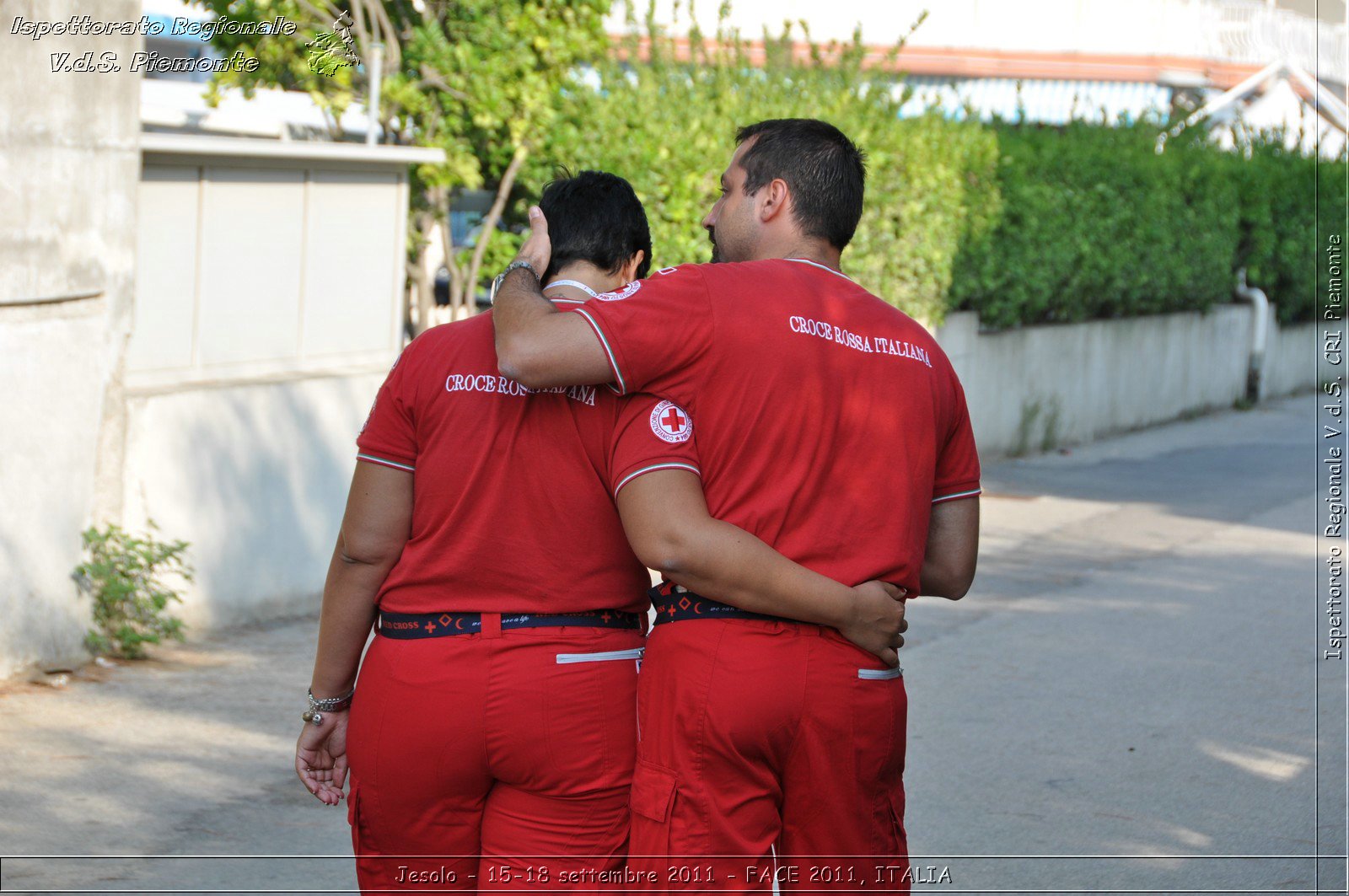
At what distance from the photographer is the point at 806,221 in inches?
115

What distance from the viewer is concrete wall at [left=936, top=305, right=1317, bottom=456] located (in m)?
14.4

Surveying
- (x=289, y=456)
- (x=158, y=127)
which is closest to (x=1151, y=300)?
(x=158, y=127)

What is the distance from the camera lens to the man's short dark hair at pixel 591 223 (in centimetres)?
296

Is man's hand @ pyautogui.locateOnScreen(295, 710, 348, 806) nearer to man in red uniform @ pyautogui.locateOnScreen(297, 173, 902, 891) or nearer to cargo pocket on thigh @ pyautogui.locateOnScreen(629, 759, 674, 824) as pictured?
man in red uniform @ pyautogui.locateOnScreen(297, 173, 902, 891)

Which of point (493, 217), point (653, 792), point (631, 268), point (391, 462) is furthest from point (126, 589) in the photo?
point (493, 217)

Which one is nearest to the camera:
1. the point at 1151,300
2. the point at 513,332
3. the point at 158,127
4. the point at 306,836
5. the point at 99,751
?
the point at 513,332

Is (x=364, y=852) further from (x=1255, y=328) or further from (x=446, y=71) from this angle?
(x=1255, y=328)

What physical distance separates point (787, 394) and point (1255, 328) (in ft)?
66.2

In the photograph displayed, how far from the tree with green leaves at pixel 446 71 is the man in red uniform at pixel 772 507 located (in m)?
7.45

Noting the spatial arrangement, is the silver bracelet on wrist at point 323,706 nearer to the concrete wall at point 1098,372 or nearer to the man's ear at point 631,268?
the man's ear at point 631,268

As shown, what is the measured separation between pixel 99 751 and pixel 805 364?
3872 mm

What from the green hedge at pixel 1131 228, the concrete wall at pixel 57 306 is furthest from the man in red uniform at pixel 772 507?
the green hedge at pixel 1131 228

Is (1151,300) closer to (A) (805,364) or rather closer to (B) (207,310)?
(B) (207,310)

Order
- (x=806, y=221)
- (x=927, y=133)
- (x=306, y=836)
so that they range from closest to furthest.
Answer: (x=806, y=221) < (x=306, y=836) < (x=927, y=133)
